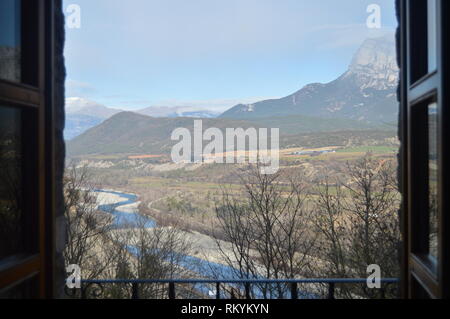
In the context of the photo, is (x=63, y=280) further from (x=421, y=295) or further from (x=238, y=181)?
(x=238, y=181)

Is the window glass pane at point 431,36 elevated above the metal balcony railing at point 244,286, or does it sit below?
above

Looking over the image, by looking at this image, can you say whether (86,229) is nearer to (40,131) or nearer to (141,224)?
(141,224)

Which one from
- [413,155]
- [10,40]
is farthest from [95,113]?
[413,155]

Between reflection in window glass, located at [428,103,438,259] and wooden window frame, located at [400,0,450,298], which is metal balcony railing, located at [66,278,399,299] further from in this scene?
reflection in window glass, located at [428,103,438,259]

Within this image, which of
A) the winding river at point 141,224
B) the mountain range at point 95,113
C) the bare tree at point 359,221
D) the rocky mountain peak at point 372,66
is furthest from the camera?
the mountain range at point 95,113

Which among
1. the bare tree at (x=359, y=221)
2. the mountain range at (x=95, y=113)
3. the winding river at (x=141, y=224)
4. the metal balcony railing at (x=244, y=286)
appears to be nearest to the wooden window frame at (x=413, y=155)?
the metal balcony railing at (x=244, y=286)

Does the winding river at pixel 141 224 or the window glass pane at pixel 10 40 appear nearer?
the window glass pane at pixel 10 40

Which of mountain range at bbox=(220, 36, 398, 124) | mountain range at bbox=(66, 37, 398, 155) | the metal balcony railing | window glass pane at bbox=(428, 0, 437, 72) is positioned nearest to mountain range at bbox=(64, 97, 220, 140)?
mountain range at bbox=(66, 37, 398, 155)

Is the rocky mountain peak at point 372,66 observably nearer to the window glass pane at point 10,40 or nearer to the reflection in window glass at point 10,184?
the window glass pane at point 10,40
